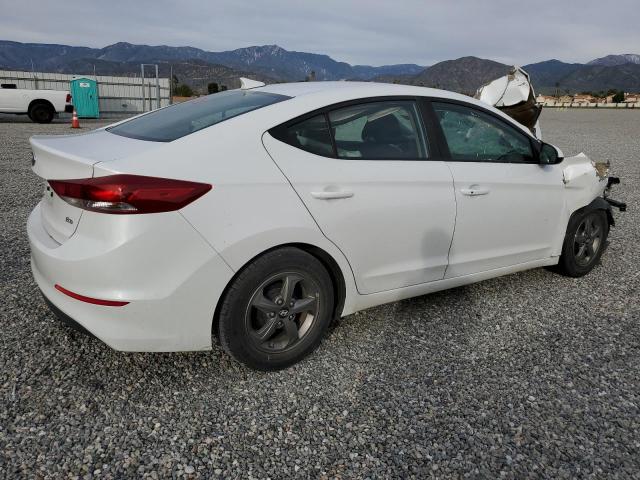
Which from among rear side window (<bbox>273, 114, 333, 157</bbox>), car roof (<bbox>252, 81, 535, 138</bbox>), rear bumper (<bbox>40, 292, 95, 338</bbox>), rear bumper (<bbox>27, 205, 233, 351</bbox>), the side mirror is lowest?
rear bumper (<bbox>40, 292, 95, 338</bbox>)

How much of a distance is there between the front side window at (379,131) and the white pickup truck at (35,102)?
17.7 meters

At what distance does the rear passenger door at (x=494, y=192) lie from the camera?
3264 millimetres

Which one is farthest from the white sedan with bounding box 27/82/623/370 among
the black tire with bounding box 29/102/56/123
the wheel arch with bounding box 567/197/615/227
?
the black tire with bounding box 29/102/56/123

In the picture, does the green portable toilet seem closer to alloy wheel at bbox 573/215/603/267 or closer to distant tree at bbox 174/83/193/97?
distant tree at bbox 174/83/193/97

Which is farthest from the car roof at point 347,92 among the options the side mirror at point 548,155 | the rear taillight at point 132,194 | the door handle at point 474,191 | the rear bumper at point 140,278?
the rear bumper at point 140,278

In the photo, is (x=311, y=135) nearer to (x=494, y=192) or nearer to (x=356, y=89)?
(x=356, y=89)

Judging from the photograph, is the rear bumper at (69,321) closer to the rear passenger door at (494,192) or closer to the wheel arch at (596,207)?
the rear passenger door at (494,192)

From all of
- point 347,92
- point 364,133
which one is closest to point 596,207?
point 364,133

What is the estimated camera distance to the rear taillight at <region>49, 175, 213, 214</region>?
216cm

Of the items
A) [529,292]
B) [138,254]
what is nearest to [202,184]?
[138,254]

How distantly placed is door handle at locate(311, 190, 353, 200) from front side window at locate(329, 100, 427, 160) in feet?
0.71

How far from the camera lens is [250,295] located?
2512 mm

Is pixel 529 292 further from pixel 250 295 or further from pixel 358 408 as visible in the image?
pixel 250 295

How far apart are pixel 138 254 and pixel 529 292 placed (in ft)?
10.4
